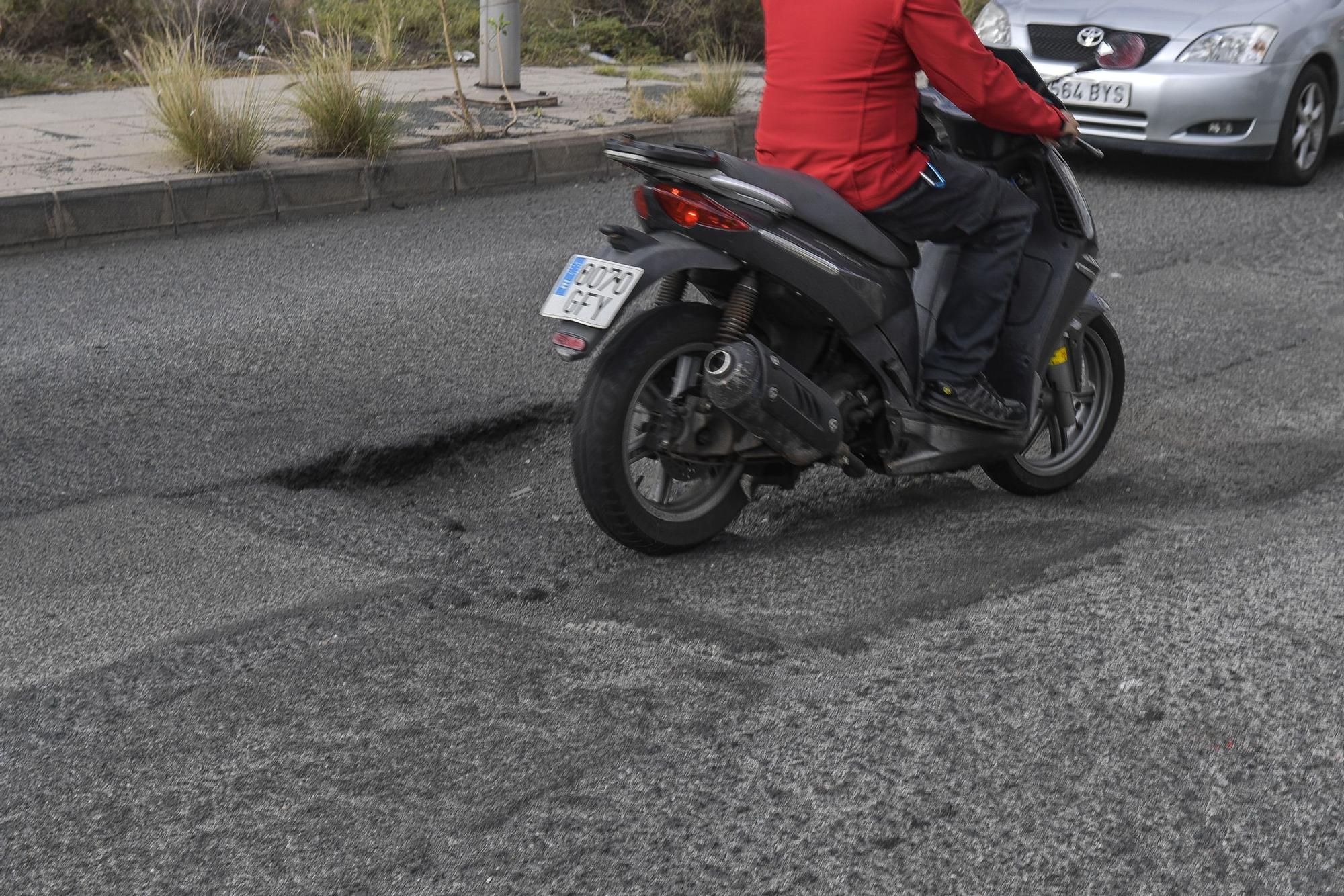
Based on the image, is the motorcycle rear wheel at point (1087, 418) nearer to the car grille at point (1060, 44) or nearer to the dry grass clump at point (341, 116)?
the dry grass clump at point (341, 116)

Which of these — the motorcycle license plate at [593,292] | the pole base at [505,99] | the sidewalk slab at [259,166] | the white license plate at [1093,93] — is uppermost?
the motorcycle license plate at [593,292]

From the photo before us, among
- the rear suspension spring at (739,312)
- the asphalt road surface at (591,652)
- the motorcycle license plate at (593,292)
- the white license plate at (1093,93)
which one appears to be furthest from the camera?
the white license plate at (1093,93)

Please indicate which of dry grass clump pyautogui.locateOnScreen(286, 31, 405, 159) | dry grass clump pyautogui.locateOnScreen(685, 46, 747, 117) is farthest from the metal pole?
dry grass clump pyautogui.locateOnScreen(286, 31, 405, 159)

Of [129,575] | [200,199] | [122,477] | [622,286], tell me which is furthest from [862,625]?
[200,199]

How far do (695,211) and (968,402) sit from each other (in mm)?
997

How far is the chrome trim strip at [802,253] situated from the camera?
3832 millimetres

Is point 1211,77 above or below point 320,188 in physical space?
above

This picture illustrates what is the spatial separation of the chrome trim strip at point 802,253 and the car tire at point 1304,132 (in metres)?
7.06

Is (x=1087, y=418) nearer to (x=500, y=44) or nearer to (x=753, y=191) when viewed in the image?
(x=753, y=191)

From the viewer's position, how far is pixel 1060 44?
1020cm

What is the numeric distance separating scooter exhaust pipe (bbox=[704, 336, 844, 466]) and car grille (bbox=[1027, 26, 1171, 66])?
6954 mm

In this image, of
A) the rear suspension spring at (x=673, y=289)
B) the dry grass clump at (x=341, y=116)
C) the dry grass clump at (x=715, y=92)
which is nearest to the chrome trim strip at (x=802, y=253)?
the rear suspension spring at (x=673, y=289)

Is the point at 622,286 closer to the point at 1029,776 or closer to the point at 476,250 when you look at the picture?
the point at 1029,776

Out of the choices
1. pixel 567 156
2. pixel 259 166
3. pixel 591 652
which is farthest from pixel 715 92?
pixel 591 652
